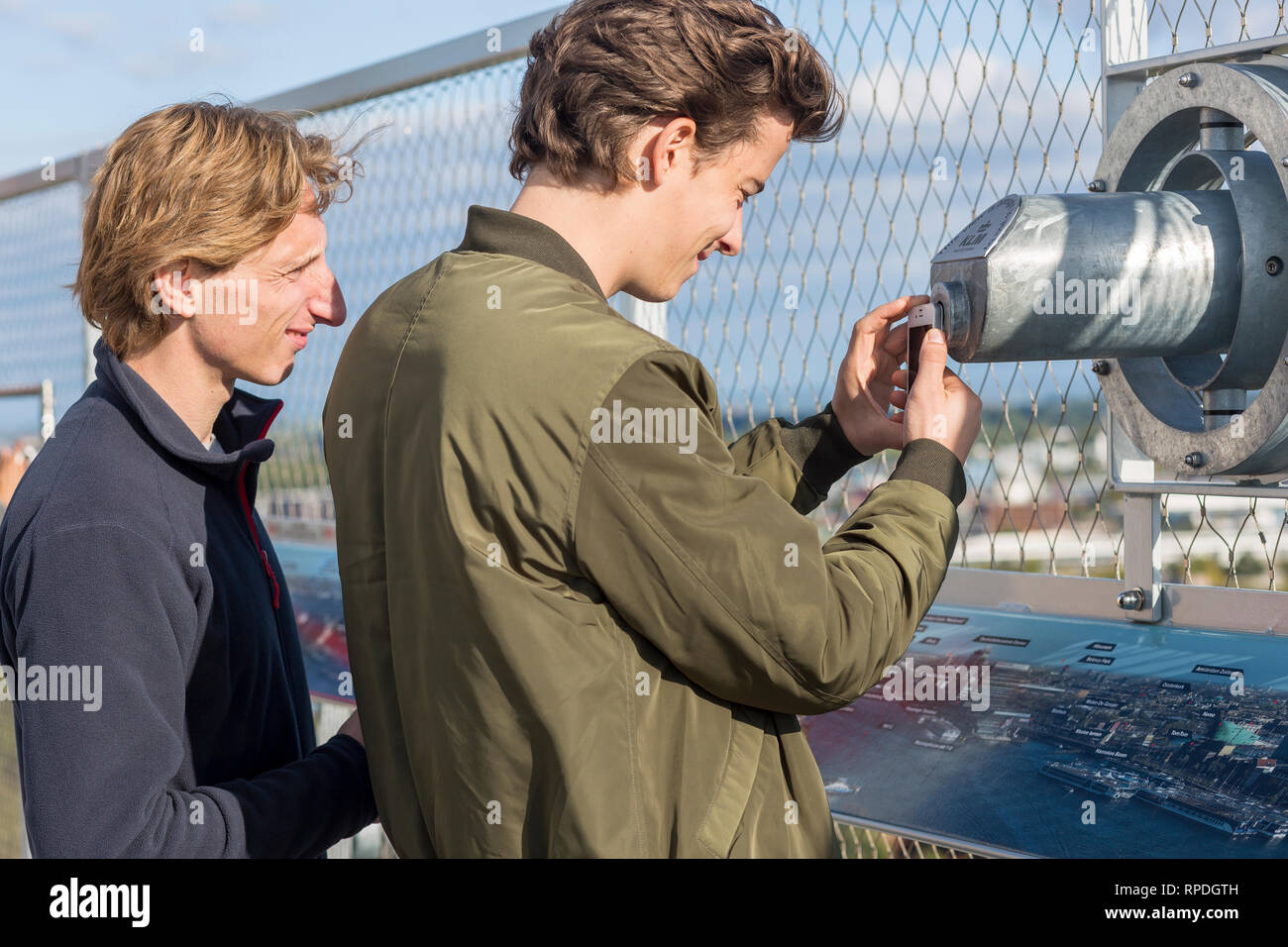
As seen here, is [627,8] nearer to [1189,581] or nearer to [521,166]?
[521,166]

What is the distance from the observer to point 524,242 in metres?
1.38

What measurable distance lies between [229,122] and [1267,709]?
1.59 meters

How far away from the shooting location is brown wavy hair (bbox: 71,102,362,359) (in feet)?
5.08

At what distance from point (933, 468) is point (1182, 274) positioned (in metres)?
0.40

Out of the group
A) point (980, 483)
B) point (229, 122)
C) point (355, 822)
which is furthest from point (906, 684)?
point (229, 122)

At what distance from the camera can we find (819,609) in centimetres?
120

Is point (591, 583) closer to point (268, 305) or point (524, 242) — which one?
point (524, 242)

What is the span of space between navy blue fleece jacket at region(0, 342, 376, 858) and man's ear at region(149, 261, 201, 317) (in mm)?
93

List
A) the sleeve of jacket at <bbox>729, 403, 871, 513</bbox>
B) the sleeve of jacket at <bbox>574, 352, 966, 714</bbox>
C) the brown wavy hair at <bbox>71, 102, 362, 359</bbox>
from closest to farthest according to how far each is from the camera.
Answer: the sleeve of jacket at <bbox>574, 352, 966, 714</bbox>, the brown wavy hair at <bbox>71, 102, 362, 359</bbox>, the sleeve of jacket at <bbox>729, 403, 871, 513</bbox>

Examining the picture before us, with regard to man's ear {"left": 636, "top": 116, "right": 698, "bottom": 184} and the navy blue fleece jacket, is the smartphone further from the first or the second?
the navy blue fleece jacket

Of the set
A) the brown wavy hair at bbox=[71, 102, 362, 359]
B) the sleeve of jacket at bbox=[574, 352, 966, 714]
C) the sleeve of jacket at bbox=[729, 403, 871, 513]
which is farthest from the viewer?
the sleeve of jacket at bbox=[729, 403, 871, 513]

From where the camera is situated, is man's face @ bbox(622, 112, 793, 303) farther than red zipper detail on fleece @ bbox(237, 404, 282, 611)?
No

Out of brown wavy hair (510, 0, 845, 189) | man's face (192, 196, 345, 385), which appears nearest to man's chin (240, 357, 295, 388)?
man's face (192, 196, 345, 385)

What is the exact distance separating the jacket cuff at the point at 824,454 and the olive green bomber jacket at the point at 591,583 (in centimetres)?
46
